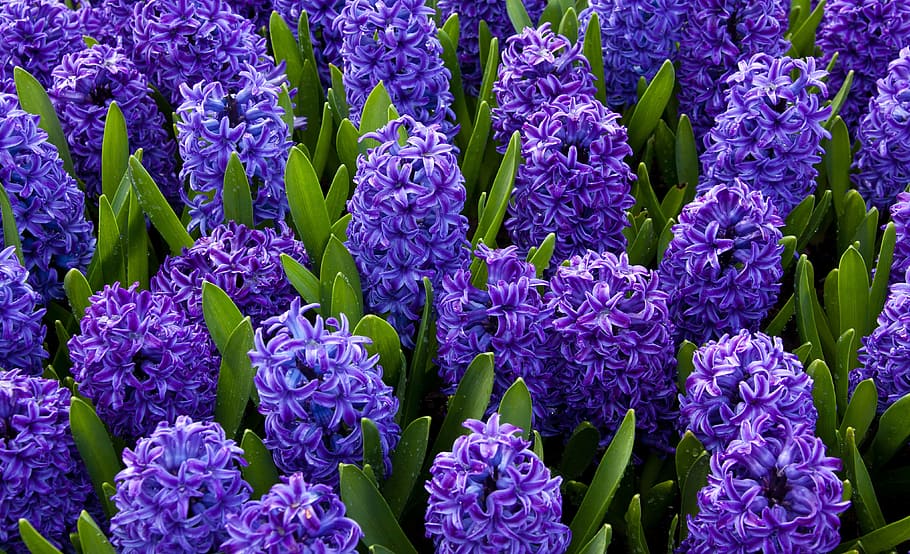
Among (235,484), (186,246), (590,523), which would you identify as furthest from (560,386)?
(186,246)

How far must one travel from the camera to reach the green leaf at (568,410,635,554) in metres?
2.47

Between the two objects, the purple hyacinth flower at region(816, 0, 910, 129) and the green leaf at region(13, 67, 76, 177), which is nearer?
the green leaf at region(13, 67, 76, 177)

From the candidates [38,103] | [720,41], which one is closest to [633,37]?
[720,41]

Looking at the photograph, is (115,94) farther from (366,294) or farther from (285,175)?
(366,294)

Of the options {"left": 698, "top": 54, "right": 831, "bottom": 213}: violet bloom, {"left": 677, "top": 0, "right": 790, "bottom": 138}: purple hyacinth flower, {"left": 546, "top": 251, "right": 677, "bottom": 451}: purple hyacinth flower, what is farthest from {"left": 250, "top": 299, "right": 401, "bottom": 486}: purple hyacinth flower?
{"left": 677, "top": 0, "right": 790, "bottom": 138}: purple hyacinth flower

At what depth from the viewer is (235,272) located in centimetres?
283

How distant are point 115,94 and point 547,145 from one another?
5.23 ft

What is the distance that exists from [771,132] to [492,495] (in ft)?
5.41

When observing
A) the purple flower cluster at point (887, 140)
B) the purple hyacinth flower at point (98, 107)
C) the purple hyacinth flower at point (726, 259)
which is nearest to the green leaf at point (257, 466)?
the purple hyacinth flower at point (726, 259)

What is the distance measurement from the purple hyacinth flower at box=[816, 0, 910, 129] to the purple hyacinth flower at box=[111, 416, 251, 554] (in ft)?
9.93

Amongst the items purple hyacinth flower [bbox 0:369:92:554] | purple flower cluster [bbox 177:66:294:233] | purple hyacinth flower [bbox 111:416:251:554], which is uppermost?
purple flower cluster [bbox 177:66:294:233]

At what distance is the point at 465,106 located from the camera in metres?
4.14

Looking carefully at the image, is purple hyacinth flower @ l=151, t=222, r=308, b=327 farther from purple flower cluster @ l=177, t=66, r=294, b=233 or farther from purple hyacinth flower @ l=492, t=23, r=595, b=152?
purple hyacinth flower @ l=492, t=23, r=595, b=152

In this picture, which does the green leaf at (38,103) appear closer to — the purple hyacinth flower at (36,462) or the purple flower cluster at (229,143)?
the purple flower cluster at (229,143)
